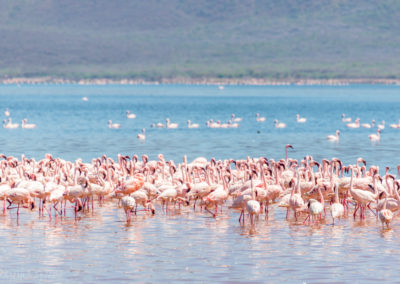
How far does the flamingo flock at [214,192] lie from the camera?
18.9m

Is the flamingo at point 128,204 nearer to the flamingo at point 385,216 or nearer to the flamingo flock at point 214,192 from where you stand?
the flamingo flock at point 214,192

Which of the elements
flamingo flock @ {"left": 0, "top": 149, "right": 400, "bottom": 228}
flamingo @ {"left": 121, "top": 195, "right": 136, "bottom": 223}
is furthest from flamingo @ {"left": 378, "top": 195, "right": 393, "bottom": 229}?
flamingo @ {"left": 121, "top": 195, "right": 136, "bottom": 223}

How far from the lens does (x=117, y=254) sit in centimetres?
1555

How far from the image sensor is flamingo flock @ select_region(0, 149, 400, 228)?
1888 centimetres

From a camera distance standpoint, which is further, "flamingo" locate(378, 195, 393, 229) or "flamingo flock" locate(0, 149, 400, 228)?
"flamingo flock" locate(0, 149, 400, 228)

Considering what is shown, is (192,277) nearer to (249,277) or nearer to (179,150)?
(249,277)

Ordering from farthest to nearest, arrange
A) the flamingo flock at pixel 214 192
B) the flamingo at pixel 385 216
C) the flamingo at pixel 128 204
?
1. the flamingo flock at pixel 214 192
2. the flamingo at pixel 128 204
3. the flamingo at pixel 385 216

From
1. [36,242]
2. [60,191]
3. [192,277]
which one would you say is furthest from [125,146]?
[192,277]

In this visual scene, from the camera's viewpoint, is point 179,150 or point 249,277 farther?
point 179,150

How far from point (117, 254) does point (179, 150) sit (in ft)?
79.9

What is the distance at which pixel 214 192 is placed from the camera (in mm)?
19703

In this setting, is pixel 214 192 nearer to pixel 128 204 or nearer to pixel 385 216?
pixel 128 204

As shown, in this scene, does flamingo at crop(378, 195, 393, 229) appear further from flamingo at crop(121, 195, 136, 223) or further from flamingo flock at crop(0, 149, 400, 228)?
flamingo at crop(121, 195, 136, 223)

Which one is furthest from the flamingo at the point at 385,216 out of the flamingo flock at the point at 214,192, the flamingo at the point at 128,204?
the flamingo at the point at 128,204
